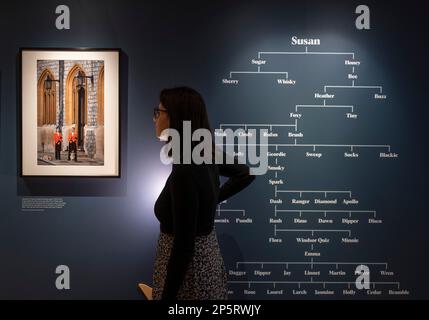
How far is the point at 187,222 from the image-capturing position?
5.04ft

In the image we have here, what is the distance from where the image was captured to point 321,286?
104 inches

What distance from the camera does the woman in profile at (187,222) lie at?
155 centimetres

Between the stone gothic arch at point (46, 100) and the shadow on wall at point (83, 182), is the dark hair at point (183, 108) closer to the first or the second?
the shadow on wall at point (83, 182)

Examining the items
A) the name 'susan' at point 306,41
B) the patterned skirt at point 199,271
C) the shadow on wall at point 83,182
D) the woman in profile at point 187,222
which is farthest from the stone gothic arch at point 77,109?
the name 'susan' at point 306,41

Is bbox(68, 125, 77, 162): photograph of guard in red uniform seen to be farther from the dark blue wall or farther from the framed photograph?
the dark blue wall

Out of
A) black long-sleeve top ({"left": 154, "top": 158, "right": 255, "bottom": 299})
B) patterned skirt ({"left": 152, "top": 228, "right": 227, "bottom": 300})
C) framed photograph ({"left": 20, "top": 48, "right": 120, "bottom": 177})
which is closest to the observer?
black long-sleeve top ({"left": 154, "top": 158, "right": 255, "bottom": 299})

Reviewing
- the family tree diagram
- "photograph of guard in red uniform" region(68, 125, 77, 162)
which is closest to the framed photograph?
"photograph of guard in red uniform" region(68, 125, 77, 162)

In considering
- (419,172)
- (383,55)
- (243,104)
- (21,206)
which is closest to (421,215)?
(419,172)

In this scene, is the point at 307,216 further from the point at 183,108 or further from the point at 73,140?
the point at 73,140

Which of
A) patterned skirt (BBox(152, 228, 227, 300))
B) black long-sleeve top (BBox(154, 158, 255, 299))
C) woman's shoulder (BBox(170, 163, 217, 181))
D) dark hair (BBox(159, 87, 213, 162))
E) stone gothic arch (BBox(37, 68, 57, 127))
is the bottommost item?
patterned skirt (BBox(152, 228, 227, 300))

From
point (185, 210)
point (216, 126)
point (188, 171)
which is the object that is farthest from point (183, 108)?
point (216, 126)

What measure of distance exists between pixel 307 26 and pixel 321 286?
1.56 m

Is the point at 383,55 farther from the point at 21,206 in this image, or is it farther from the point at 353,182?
the point at 21,206

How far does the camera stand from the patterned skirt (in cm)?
168
